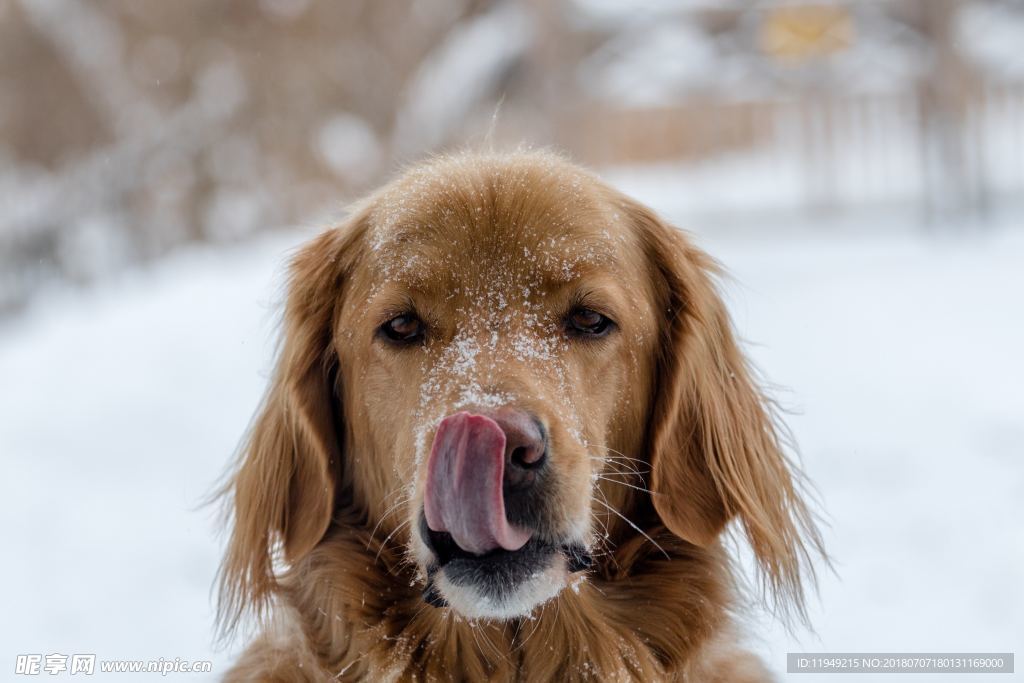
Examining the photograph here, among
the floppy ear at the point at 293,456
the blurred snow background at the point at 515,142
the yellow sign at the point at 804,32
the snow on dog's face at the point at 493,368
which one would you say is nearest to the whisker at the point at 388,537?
the snow on dog's face at the point at 493,368

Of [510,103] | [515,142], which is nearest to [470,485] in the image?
[515,142]

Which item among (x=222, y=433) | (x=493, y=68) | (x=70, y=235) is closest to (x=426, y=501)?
(x=222, y=433)

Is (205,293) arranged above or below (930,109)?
below

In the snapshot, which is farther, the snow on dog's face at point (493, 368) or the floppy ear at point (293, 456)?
the floppy ear at point (293, 456)

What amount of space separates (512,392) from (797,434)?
4.95 meters

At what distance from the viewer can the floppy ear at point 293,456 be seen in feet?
9.96

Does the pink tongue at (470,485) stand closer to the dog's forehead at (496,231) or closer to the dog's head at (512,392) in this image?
the dog's head at (512,392)

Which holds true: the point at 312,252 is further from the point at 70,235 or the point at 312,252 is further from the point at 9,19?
the point at 9,19

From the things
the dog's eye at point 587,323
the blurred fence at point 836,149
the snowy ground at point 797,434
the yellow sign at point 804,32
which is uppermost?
the yellow sign at point 804,32

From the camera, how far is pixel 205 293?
10.2m

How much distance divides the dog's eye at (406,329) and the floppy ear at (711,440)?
73 cm

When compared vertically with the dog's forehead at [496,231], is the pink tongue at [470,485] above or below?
below

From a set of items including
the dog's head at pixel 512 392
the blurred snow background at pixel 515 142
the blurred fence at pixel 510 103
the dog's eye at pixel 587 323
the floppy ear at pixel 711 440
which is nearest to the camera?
the dog's head at pixel 512 392

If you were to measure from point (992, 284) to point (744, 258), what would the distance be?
3.57m
